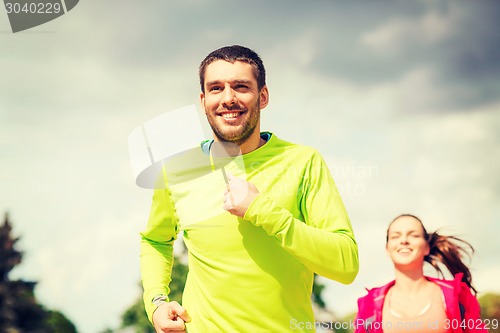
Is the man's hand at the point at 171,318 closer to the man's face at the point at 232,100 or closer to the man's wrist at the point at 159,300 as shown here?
the man's wrist at the point at 159,300

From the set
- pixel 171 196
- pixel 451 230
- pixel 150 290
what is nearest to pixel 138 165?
pixel 171 196

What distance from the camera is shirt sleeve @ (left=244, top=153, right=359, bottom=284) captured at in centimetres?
277

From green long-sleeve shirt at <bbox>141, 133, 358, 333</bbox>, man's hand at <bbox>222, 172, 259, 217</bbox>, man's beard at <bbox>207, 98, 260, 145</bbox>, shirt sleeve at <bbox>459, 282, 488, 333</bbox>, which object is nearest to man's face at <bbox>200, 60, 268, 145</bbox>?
man's beard at <bbox>207, 98, 260, 145</bbox>

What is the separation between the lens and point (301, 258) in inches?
110

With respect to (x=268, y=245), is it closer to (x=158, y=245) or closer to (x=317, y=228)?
(x=317, y=228)

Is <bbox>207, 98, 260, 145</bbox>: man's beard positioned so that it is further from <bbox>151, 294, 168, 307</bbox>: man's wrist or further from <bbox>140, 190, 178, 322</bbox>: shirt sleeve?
<bbox>151, 294, 168, 307</bbox>: man's wrist

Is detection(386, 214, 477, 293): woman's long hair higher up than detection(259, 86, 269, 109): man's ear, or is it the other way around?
detection(259, 86, 269, 109): man's ear

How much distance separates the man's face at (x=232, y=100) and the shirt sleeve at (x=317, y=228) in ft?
1.22

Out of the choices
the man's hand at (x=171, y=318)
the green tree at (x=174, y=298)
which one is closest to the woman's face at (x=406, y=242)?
the man's hand at (x=171, y=318)

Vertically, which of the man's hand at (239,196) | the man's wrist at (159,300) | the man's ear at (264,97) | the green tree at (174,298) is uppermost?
the man's ear at (264,97)

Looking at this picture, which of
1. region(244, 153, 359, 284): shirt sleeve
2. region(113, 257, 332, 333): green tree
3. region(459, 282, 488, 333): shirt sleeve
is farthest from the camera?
region(113, 257, 332, 333): green tree

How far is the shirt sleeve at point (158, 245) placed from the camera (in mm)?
3410

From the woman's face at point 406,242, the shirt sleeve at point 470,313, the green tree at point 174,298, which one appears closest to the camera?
the shirt sleeve at point 470,313

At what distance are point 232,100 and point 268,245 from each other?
681 mm
